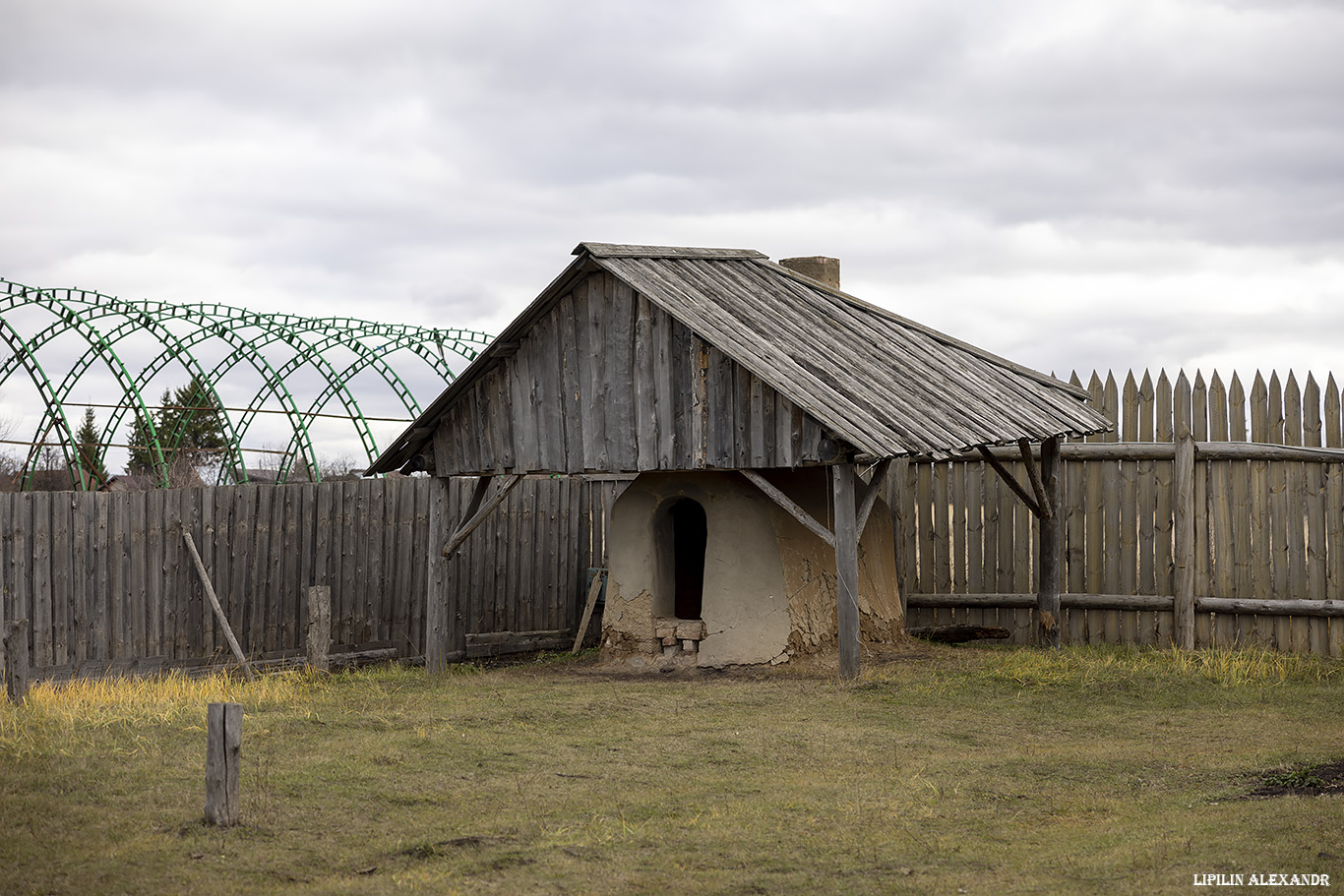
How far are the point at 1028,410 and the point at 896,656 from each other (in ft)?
9.46

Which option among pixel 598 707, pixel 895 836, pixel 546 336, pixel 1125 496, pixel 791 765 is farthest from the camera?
pixel 1125 496

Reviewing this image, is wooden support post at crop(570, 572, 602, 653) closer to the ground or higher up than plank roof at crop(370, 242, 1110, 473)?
closer to the ground

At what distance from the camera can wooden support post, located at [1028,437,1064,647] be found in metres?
14.1

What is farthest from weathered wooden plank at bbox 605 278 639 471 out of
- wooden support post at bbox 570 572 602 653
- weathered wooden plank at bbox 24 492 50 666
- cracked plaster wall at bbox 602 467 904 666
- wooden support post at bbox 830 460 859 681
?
weathered wooden plank at bbox 24 492 50 666

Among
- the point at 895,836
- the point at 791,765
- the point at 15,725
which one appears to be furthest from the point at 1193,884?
the point at 15,725

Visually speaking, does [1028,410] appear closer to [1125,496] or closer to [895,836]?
[1125,496]

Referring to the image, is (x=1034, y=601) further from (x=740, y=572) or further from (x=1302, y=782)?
(x=1302, y=782)

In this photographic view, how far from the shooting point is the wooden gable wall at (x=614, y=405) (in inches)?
464

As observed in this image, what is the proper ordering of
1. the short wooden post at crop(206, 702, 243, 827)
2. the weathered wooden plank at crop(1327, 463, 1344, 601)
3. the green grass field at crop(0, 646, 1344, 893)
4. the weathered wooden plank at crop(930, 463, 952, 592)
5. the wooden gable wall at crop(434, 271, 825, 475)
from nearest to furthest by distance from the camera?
the green grass field at crop(0, 646, 1344, 893), the short wooden post at crop(206, 702, 243, 827), the wooden gable wall at crop(434, 271, 825, 475), the weathered wooden plank at crop(1327, 463, 1344, 601), the weathered wooden plank at crop(930, 463, 952, 592)

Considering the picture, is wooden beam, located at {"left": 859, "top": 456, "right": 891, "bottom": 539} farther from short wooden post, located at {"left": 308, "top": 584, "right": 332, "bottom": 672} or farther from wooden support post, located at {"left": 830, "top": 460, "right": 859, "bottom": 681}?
short wooden post, located at {"left": 308, "top": 584, "right": 332, "bottom": 672}

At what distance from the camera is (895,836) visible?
6633 mm

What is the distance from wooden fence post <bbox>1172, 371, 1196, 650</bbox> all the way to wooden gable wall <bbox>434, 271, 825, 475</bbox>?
15.8ft

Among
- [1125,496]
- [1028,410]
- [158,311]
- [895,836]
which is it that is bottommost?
[895,836]

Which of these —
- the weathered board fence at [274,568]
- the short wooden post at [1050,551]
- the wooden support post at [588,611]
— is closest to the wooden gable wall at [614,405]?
the weathered board fence at [274,568]
